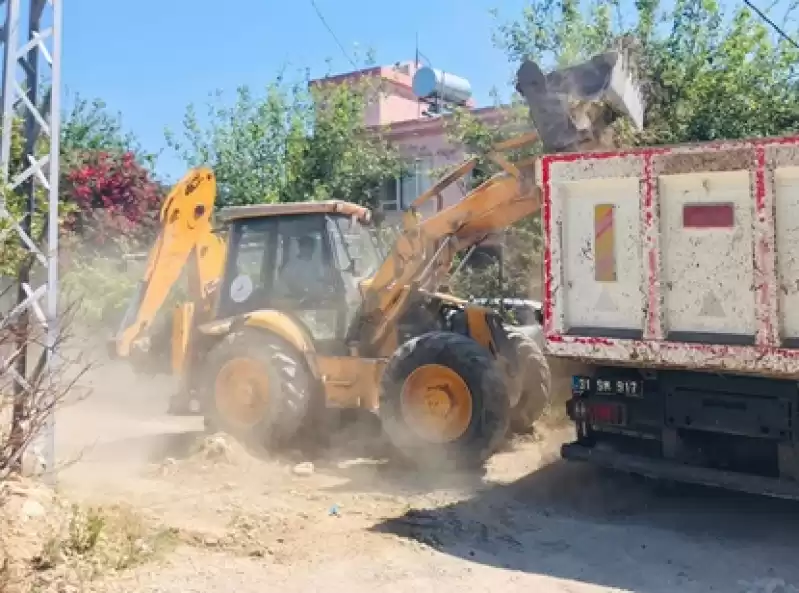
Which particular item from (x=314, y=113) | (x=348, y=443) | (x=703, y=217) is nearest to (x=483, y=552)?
(x=703, y=217)

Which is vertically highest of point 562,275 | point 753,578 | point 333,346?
point 562,275

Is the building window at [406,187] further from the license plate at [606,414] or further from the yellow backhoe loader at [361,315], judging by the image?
the license plate at [606,414]

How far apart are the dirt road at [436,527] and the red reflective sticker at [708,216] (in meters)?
2.11

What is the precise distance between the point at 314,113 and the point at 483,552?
1598 cm

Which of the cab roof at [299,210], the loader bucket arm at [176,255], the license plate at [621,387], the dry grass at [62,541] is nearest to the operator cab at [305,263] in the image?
the cab roof at [299,210]

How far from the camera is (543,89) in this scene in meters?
7.48

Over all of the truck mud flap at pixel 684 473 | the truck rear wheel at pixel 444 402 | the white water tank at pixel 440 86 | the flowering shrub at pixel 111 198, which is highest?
the white water tank at pixel 440 86

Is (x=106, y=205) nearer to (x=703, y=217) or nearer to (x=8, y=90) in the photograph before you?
(x=8, y=90)

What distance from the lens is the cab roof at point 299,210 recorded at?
9133mm

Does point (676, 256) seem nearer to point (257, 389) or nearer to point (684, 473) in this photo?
point (684, 473)

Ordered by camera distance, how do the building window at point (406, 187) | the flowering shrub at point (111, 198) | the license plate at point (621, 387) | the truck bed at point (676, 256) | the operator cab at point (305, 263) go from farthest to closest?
the building window at point (406, 187) < the flowering shrub at point (111, 198) < the operator cab at point (305, 263) < the license plate at point (621, 387) < the truck bed at point (676, 256)

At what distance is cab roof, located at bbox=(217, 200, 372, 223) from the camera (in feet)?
30.0

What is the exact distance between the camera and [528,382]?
8977 millimetres

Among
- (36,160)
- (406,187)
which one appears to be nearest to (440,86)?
(406,187)
